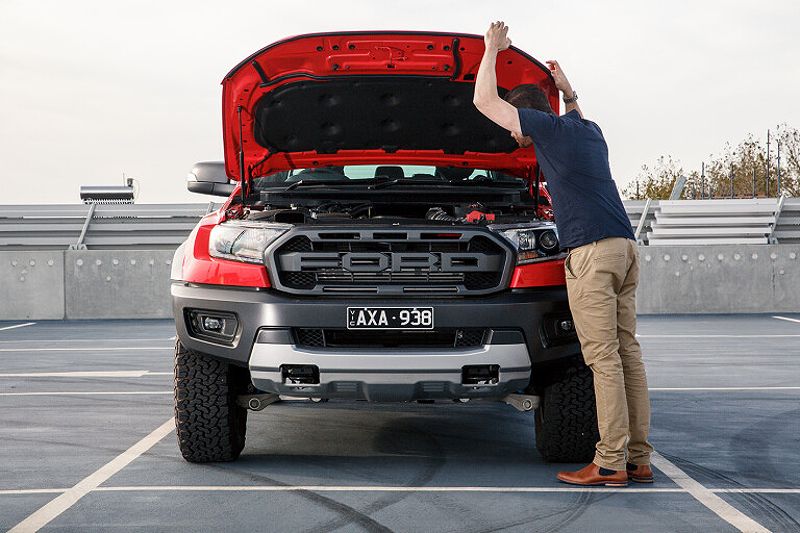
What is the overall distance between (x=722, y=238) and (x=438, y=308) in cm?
1560

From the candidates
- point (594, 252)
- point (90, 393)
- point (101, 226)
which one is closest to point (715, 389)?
point (594, 252)

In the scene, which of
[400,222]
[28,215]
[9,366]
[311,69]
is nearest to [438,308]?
[400,222]

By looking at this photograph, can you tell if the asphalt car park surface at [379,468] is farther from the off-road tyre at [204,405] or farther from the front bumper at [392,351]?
the front bumper at [392,351]

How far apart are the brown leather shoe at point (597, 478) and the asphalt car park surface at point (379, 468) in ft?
0.19

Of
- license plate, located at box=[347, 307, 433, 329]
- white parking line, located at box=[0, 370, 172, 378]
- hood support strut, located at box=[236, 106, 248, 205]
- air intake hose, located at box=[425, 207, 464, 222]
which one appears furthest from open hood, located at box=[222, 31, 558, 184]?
white parking line, located at box=[0, 370, 172, 378]

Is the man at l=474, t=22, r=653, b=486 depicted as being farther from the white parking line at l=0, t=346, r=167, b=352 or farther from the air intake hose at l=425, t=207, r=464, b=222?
the white parking line at l=0, t=346, r=167, b=352

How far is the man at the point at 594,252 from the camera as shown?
5.02 metres

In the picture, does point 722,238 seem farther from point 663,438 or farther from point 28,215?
point 663,438

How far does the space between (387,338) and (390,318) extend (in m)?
0.12

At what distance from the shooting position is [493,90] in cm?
513

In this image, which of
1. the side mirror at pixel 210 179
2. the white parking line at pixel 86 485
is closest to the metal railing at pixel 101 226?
the side mirror at pixel 210 179

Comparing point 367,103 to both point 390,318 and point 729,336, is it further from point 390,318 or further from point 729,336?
point 729,336

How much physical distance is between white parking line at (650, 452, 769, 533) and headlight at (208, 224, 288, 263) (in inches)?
85.1

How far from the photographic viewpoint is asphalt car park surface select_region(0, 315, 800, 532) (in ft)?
14.4
